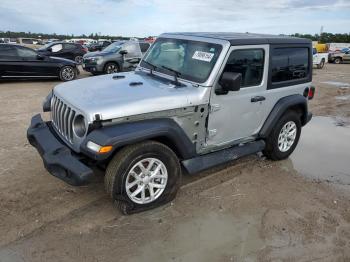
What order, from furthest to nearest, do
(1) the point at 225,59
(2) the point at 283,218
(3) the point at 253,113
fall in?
1. (3) the point at 253,113
2. (1) the point at 225,59
3. (2) the point at 283,218

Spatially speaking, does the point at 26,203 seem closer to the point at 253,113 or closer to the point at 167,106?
the point at 167,106

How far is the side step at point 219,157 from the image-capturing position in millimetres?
4305

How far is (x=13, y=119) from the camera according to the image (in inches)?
303

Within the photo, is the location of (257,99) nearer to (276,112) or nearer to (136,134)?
(276,112)

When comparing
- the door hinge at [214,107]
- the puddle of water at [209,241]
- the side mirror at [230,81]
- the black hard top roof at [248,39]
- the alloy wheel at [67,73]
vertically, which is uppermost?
the black hard top roof at [248,39]

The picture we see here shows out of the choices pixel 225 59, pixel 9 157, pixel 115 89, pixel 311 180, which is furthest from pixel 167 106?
pixel 9 157

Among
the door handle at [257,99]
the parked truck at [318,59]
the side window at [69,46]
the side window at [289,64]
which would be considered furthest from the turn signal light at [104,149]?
the parked truck at [318,59]

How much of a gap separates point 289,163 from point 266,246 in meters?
2.55

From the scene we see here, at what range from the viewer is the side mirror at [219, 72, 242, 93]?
4090mm

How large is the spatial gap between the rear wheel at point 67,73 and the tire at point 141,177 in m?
11.1

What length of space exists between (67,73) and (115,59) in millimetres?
2067

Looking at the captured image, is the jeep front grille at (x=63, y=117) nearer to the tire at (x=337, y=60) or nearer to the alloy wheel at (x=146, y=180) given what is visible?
the alloy wheel at (x=146, y=180)

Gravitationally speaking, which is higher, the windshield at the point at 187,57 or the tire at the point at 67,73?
the windshield at the point at 187,57

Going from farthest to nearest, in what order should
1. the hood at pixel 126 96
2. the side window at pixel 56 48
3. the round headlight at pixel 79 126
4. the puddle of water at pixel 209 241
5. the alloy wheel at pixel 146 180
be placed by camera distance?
the side window at pixel 56 48 → the alloy wheel at pixel 146 180 → the round headlight at pixel 79 126 → the hood at pixel 126 96 → the puddle of water at pixel 209 241
